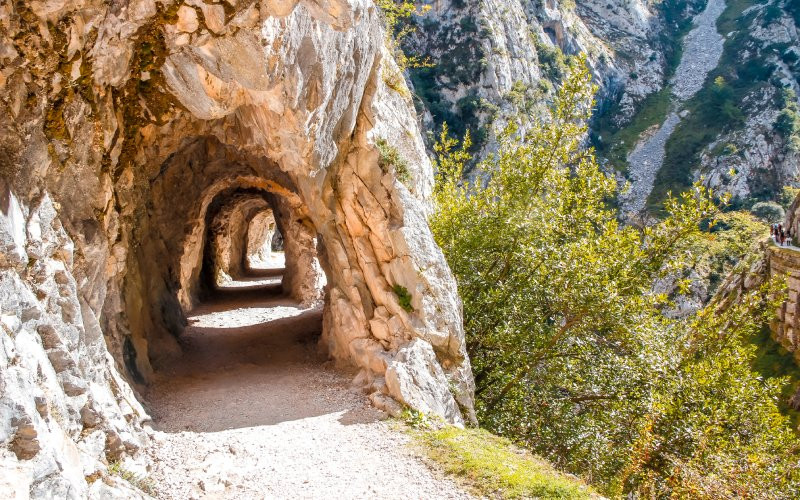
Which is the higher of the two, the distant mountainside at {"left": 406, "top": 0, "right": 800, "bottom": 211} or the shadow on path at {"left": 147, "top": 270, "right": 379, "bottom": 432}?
the distant mountainside at {"left": 406, "top": 0, "right": 800, "bottom": 211}

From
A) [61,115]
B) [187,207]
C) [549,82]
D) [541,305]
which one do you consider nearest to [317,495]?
[61,115]

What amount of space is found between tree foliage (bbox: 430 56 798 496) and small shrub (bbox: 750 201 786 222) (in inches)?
1942

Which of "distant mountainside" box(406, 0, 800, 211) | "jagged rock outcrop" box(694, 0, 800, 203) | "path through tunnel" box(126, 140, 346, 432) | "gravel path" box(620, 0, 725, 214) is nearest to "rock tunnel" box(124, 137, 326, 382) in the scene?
"path through tunnel" box(126, 140, 346, 432)

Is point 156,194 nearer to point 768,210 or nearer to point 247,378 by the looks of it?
point 247,378

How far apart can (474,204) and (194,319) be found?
9.86 meters

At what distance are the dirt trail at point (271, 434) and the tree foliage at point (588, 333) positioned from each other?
3.71 m

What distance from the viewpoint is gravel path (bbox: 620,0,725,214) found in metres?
66.1

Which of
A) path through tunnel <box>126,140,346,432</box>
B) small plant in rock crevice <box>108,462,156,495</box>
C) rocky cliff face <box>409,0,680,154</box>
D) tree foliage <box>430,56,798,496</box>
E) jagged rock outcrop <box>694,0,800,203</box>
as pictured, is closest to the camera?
small plant in rock crevice <box>108,462,156,495</box>

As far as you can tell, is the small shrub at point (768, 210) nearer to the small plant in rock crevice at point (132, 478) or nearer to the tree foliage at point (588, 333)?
the tree foliage at point (588, 333)

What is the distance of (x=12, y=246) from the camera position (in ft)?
14.1

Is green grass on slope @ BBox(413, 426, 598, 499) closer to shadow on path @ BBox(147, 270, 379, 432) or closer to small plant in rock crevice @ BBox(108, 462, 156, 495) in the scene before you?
shadow on path @ BBox(147, 270, 379, 432)

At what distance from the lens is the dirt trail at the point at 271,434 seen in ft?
20.0

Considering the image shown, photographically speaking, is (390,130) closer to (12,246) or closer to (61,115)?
(61,115)

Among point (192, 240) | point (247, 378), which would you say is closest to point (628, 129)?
point (192, 240)
